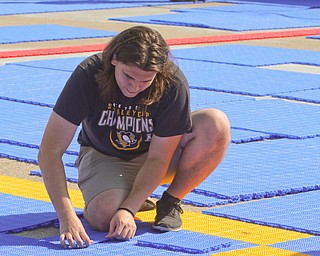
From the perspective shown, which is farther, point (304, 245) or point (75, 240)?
point (304, 245)

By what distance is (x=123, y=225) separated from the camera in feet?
16.9

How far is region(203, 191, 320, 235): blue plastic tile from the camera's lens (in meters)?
5.55

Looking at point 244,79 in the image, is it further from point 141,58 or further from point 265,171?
point 141,58

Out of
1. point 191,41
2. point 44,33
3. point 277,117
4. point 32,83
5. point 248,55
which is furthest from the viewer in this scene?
point 44,33

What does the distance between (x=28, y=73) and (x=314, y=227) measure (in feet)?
18.9

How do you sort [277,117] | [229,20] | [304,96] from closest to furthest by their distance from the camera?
[277,117]
[304,96]
[229,20]

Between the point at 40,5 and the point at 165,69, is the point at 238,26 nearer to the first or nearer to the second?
the point at 40,5

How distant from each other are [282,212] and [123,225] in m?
1.06

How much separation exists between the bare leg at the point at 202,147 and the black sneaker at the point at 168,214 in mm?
52

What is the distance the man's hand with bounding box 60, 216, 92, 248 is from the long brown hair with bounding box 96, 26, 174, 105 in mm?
648

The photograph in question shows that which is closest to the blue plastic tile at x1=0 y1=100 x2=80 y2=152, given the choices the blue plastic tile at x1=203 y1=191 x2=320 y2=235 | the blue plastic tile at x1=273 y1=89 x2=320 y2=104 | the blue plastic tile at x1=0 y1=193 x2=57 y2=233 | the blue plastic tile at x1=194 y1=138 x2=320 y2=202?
the blue plastic tile at x1=194 y1=138 x2=320 y2=202

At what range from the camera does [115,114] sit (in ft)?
17.4

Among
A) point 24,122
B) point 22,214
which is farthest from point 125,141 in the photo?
point 24,122

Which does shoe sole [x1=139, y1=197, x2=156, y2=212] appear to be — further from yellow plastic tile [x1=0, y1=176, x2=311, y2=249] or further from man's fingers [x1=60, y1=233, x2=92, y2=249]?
man's fingers [x1=60, y1=233, x2=92, y2=249]
